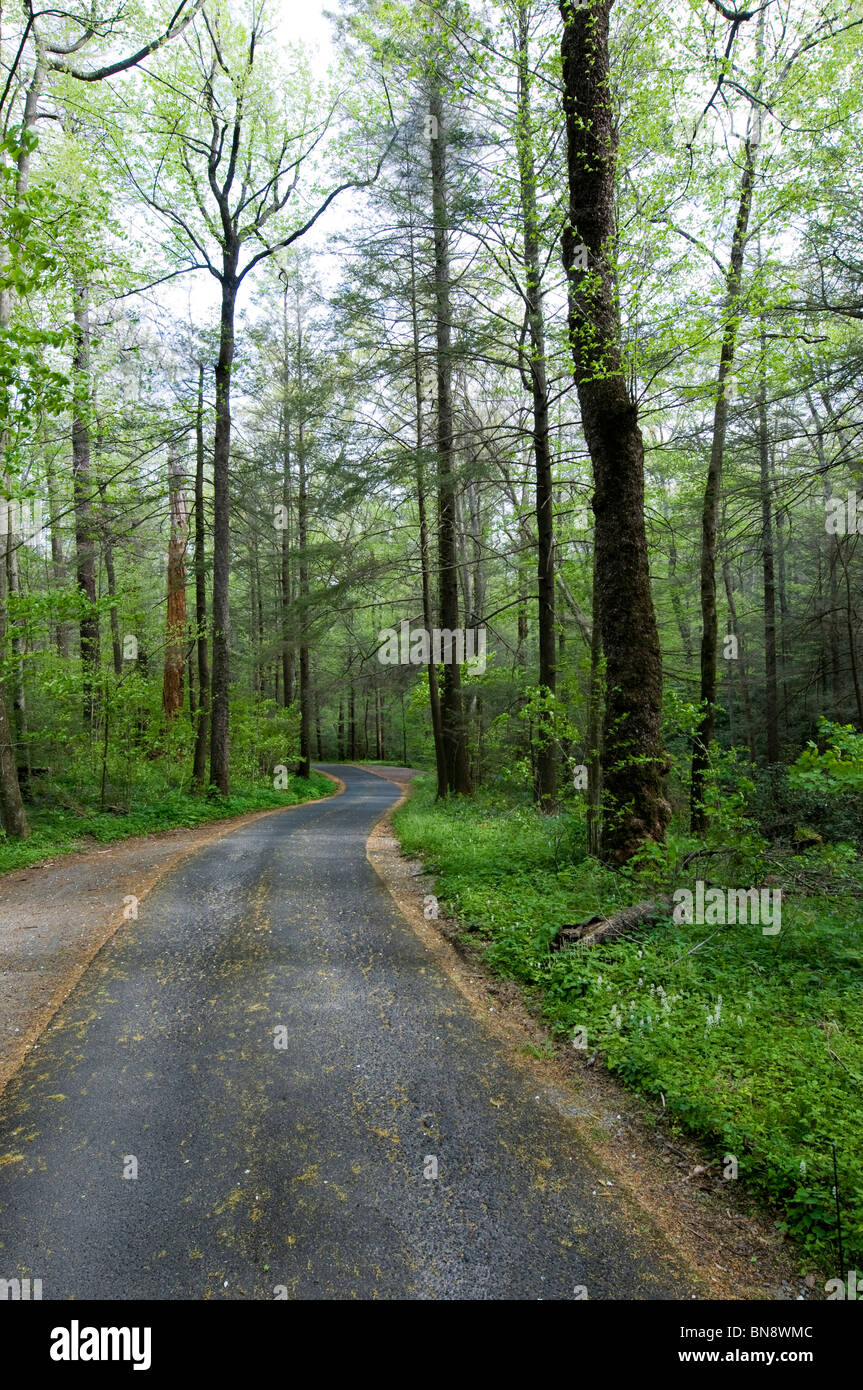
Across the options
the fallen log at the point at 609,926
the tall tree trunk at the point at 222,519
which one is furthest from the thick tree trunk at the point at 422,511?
→ the fallen log at the point at 609,926

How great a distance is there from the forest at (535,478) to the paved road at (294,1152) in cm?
74

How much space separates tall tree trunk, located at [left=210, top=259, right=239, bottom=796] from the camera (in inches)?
528

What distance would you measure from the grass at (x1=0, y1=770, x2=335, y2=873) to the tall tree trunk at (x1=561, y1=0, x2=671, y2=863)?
775 cm

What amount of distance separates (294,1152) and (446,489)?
956cm

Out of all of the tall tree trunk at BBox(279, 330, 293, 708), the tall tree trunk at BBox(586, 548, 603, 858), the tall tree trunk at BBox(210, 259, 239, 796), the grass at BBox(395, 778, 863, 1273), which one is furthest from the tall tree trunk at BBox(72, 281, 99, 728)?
the grass at BBox(395, 778, 863, 1273)

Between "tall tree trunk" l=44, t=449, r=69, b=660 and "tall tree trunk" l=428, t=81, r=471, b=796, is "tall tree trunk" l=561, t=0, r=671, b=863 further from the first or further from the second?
"tall tree trunk" l=44, t=449, r=69, b=660

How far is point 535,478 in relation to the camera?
11.5 m

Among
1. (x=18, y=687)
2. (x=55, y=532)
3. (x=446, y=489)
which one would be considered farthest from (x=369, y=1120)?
(x=55, y=532)

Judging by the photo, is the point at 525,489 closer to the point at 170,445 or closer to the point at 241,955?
the point at 170,445

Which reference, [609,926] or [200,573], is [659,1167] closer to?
[609,926]

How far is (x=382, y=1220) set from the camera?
2441 mm
